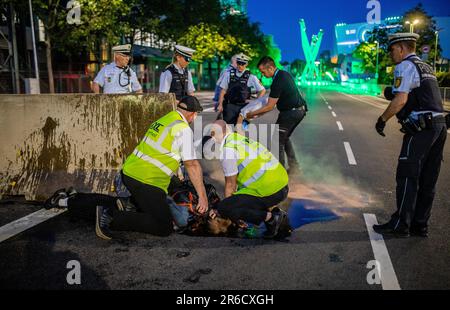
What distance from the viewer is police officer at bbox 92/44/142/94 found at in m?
7.00

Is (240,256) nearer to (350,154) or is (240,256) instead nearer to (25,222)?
(25,222)

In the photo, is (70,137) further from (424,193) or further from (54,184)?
(424,193)

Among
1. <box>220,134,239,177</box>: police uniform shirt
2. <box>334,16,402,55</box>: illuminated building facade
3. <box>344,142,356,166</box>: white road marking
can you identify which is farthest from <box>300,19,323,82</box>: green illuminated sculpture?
<box>220,134,239,177</box>: police uniform shirt

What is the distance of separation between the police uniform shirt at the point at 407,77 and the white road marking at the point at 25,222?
160 inches

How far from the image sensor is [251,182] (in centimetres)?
414

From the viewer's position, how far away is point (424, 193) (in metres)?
4.26

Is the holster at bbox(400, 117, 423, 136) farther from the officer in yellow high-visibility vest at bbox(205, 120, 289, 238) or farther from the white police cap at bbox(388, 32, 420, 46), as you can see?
the officer in yellow high-visibility vest at bbox(205, 120, 289, 238)

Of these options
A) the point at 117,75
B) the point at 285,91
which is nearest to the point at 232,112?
the point at 285,91

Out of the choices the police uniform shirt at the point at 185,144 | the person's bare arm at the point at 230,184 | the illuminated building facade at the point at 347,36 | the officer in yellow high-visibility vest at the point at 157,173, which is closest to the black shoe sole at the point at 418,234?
the person's bare arm at the point at 230,184

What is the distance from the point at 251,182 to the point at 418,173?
5.61 ft

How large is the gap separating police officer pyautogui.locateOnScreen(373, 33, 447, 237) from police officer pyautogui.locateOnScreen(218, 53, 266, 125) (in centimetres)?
378

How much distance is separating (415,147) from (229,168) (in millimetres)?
1911

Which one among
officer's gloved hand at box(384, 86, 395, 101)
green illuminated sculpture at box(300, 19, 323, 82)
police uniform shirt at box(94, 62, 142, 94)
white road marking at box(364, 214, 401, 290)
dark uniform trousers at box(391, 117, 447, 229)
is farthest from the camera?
green illuminated sculpture at box(300, 19, 323, 82)
